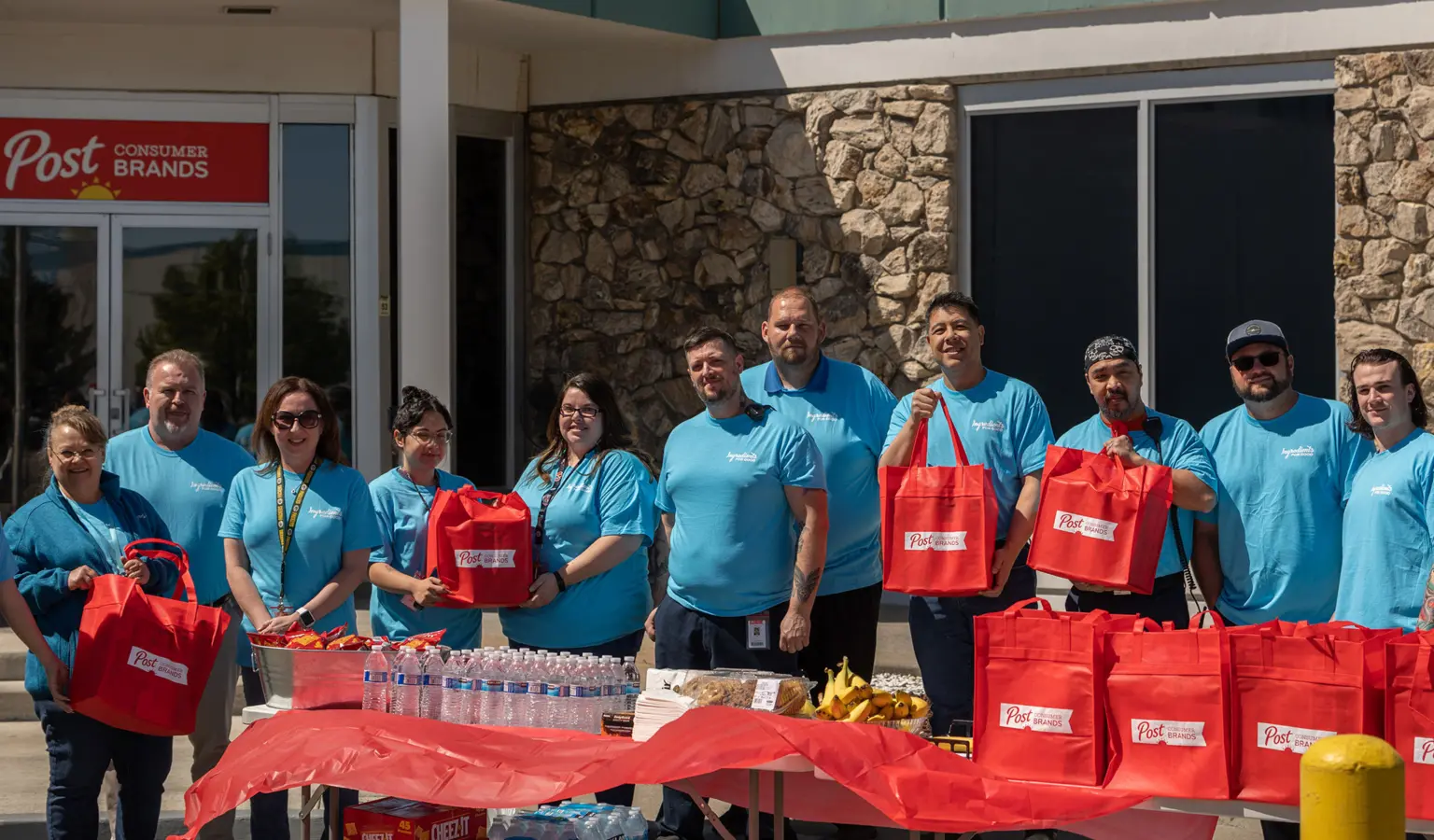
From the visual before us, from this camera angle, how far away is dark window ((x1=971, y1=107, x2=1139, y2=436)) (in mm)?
10867

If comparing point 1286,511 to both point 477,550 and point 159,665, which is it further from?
point 159,665

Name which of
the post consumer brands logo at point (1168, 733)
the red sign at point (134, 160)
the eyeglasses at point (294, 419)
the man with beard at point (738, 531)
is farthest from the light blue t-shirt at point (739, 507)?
the red sign at point (134, 160)

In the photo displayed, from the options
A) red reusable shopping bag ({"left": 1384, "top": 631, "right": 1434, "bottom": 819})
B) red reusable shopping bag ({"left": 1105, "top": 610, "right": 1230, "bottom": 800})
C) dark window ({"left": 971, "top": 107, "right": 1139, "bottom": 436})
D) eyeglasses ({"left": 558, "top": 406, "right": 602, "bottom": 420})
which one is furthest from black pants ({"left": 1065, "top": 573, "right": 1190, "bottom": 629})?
dark window ({"left": 971, "top": 107, "right": 1139, "bottom": 436})

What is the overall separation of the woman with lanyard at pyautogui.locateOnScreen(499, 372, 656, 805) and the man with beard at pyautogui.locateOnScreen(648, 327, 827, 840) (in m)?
0.17

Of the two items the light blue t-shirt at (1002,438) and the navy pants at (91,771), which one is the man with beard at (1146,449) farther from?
the navy pants at (91,771)

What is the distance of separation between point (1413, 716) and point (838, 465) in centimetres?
261

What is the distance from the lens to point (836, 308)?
11.5m

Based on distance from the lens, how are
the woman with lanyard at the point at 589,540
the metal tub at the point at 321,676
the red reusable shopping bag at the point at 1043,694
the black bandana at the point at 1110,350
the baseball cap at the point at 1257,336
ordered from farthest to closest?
the woman with lanyard at the point at 589,540 < the black bandana at the point at 1110,350 < the baseball cap at the point at 1257,336 < the metal tub at the point at 321,676 < the red reusable shopping bag at the point at 1043,694

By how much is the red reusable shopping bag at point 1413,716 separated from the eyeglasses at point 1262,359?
161 cm

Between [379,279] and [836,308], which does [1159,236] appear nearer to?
[836,308]

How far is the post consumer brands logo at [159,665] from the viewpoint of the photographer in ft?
17.6

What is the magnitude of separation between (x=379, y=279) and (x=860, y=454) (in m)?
6.41

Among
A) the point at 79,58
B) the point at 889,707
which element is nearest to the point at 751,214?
the point at 79,58

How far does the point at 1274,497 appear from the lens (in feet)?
18.0
